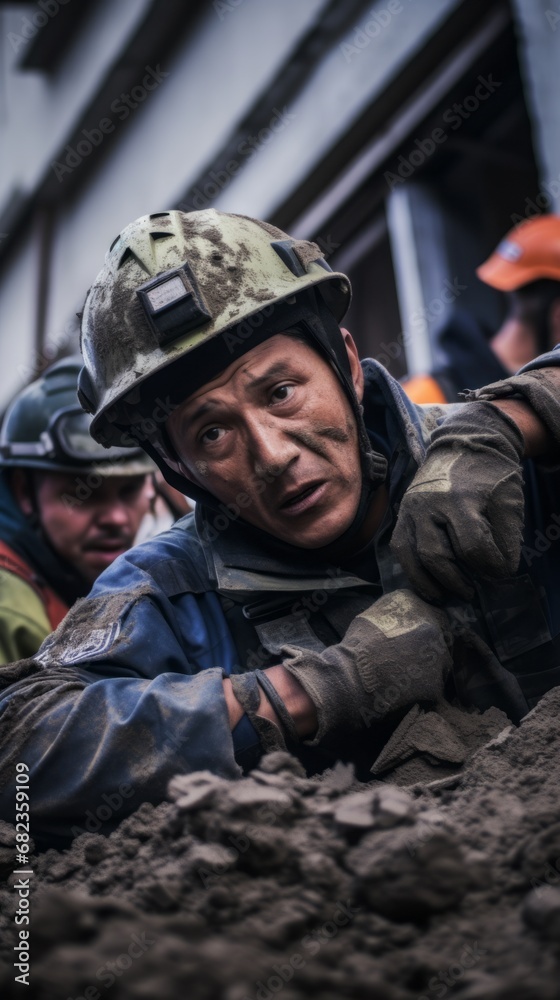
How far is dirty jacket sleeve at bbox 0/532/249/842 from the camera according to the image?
8.01ft

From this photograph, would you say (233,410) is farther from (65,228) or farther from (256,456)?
(65,228)

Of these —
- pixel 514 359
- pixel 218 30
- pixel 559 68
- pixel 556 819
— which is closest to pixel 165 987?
pixel 556 819

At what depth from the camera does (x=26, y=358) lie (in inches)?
490

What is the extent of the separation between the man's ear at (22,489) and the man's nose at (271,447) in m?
2.71

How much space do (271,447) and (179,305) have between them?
48 cm

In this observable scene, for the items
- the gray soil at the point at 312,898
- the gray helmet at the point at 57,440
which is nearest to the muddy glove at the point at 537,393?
the gray soil at the point at 312,898

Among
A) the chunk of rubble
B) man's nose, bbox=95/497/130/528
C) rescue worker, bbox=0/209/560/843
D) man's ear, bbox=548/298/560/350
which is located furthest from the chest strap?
the chunk of rubble

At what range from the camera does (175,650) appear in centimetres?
290

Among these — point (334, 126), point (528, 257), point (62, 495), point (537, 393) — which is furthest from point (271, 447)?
point (334, 126)

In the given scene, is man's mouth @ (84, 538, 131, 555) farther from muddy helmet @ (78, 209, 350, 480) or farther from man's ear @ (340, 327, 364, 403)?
man's ear @ (340, 327, 364, 403)

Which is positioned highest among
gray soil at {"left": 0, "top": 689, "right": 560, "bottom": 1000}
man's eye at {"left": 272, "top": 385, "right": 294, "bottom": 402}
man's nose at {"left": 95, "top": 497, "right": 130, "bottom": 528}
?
man's eye at {"left": 272, "top": 385, "right": 294, "bottom": 402}

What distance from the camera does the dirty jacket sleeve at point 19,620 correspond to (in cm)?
428

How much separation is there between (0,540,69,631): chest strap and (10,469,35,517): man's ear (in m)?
0.49

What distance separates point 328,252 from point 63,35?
15.0ft
